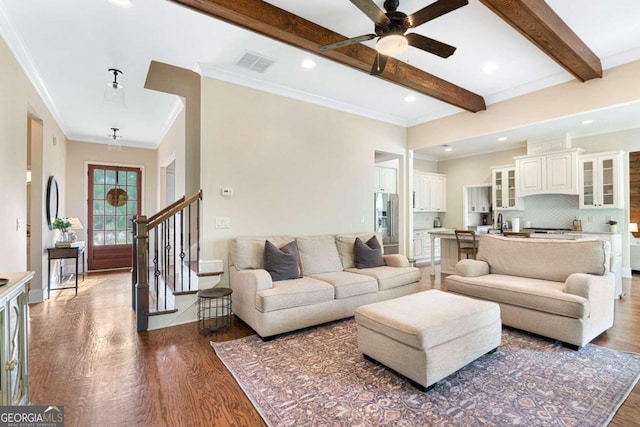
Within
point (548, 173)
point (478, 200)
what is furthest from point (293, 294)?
point (478, 200)

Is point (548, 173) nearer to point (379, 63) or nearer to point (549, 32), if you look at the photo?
point (549, 32)

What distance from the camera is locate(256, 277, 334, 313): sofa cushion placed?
2973 mm

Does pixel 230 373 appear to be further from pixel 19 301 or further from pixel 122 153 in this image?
pixel 122 153

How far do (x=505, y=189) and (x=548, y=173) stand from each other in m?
0.92

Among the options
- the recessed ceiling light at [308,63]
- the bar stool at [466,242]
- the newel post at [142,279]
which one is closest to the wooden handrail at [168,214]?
the newel post at [142,279]

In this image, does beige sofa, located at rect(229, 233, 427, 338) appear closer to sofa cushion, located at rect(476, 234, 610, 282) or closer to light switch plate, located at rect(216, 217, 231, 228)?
light switch plate, located at rect(216, 217, 231, 228)

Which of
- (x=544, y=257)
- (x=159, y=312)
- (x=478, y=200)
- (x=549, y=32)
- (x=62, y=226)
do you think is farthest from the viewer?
(x=478, y=200)

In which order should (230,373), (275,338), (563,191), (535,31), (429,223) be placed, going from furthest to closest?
1. (429,223)
2. (563,191)
3. (275,338)
4. (535,31)
5. (230,373)

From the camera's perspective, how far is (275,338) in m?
3.05

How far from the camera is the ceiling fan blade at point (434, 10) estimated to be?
6.87ft

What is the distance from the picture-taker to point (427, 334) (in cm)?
210

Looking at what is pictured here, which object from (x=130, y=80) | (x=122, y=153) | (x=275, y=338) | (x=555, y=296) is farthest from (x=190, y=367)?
(x=122, y=153)

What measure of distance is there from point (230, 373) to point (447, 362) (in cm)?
165

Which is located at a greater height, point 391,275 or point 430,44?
point 430,44
